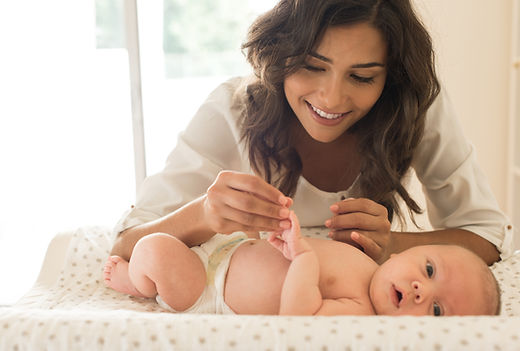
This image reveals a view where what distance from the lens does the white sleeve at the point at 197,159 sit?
4.88ft

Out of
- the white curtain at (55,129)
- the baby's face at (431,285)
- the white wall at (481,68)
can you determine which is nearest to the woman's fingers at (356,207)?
the baby's face at (431,285)

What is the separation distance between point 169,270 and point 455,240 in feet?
2.46

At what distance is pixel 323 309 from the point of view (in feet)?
3.49

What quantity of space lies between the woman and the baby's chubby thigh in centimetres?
10

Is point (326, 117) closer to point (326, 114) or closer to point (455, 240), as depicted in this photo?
point (326, 114)

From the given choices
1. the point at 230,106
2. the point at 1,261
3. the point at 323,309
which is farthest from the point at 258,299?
the point at 1,261

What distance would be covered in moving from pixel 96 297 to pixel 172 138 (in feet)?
6.87

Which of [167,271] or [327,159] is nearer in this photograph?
[167,271]

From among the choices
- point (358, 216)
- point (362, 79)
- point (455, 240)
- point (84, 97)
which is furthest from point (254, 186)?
point (84, 97)

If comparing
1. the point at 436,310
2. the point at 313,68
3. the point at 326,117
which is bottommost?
the point at 436,310

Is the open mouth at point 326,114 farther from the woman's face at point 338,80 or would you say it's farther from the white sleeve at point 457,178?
the white sleeve at point 457,178

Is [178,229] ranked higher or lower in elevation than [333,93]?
lower

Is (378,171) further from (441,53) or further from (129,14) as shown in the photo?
(129,14)

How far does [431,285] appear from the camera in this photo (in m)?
1.10
